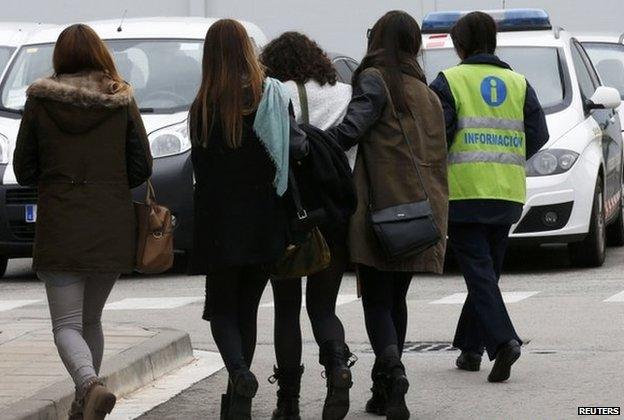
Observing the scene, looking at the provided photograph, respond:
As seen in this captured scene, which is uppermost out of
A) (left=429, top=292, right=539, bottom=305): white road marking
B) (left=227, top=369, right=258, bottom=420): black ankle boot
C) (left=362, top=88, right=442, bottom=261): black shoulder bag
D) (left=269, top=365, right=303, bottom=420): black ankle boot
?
(left=362, top=88, right=442, bottom=261): black shoulder bag

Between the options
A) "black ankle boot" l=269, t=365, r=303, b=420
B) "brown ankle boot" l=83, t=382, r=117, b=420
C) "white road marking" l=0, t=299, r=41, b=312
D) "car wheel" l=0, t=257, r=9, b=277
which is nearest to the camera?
"brown ankle boot" l=83, t=382, r=117, b=420

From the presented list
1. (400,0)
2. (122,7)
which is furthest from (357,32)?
(122,7)

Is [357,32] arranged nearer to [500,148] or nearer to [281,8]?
[281,8]

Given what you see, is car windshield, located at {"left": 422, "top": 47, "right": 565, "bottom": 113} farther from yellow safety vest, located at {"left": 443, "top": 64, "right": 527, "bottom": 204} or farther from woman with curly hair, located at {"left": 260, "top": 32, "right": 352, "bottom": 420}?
woman with curly hair, located at {"left": 260, "top": 32, "right": 352, "bottom": 420}

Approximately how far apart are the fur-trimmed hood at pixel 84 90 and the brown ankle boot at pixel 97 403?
1088 mm

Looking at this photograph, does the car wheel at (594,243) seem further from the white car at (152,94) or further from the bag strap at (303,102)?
the bag strap at (303,102)

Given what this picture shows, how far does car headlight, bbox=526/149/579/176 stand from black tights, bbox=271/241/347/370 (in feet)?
19.7

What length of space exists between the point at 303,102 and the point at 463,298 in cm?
501

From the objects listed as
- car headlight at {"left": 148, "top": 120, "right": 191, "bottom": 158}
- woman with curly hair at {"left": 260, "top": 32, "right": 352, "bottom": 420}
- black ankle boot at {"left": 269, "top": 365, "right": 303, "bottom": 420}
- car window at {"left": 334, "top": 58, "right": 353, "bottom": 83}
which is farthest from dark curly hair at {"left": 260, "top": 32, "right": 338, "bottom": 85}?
car window at {"left": 334, "top": 58, "right": 353, "bottom": 83}

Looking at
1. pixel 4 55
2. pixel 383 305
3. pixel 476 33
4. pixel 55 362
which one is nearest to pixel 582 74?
pixel 476 33

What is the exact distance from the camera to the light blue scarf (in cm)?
738

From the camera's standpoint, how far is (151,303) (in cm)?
1258

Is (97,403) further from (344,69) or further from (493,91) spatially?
(344,69)

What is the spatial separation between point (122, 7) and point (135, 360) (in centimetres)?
1811
